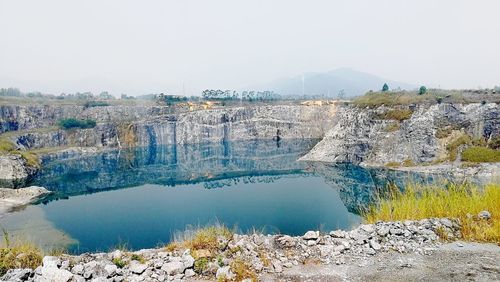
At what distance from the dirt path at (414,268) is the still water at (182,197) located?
41.0 feet

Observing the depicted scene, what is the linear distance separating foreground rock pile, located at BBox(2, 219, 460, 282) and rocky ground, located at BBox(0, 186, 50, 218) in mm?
47822

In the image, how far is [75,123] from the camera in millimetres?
117938

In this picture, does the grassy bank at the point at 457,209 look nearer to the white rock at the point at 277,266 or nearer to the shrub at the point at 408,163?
the white rock at the point at 277,266

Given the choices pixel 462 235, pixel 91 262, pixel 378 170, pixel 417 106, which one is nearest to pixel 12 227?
pixel 91 262

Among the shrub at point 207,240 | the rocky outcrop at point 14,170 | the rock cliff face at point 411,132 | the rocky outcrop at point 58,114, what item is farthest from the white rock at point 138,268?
the rocky outcrop at point 58,114

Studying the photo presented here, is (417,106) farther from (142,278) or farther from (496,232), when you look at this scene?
(142,278)

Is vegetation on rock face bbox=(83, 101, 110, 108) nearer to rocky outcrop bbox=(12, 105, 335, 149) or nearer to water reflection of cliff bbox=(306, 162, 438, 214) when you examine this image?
rocky outcrop bbox=(12, 105, 335, 149)

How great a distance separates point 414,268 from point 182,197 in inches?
2005

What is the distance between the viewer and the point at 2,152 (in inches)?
3063

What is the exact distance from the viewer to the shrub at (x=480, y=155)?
210 ft

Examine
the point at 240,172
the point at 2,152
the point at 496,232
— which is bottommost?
the point at 240,172

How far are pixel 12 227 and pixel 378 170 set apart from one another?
207 ft

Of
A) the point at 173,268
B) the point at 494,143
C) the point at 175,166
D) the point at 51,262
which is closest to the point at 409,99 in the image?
the point at 494,143

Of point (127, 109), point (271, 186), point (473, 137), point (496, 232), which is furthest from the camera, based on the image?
point (127, 109)
